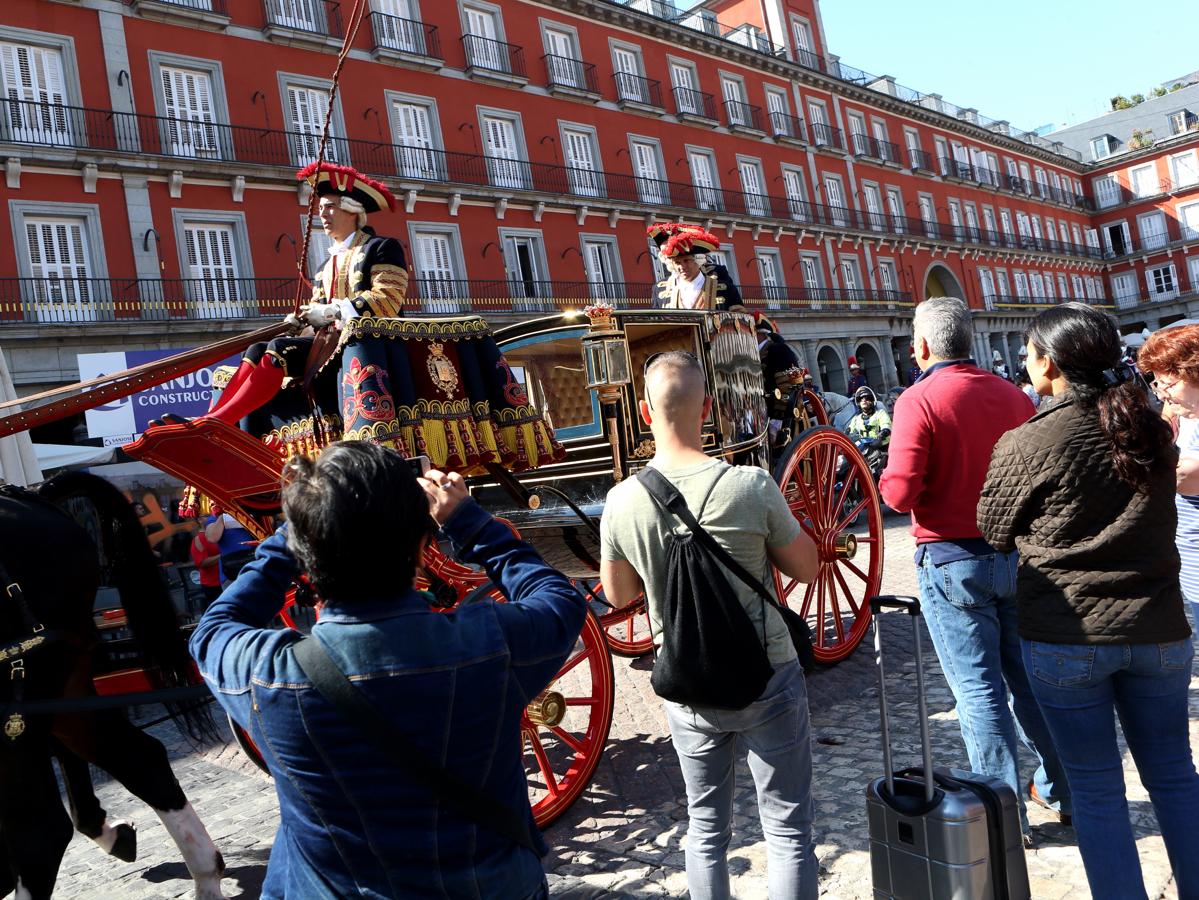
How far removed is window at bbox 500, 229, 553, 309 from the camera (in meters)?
21.2

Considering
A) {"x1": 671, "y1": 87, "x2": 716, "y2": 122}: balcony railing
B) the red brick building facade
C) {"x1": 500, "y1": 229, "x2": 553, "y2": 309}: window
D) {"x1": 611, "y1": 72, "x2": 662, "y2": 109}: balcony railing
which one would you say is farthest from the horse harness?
{"x1": 671, "y1": 87, "x2": 716, "y2": 122}: balcony railing

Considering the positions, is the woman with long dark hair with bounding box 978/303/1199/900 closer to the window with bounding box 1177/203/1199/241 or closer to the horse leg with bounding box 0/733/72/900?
the horse leg with bounding box 0/733/72/900

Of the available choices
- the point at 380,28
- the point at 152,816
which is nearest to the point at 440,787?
the point at 152,816

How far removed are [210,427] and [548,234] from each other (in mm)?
19576

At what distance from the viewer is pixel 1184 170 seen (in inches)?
1800

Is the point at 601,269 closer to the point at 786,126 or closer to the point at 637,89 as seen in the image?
the point at 637,89

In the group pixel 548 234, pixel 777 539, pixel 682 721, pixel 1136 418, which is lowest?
pixel 682 721

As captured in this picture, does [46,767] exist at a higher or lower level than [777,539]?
lower

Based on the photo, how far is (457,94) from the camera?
20.8m

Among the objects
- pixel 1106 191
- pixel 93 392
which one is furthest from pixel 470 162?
pixel 1106 191

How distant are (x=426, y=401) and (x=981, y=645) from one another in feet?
7.54

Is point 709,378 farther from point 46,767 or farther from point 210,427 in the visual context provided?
point 46,767

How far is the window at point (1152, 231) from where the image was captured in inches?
1839

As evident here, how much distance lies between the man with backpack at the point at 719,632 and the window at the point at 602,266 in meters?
20.7
